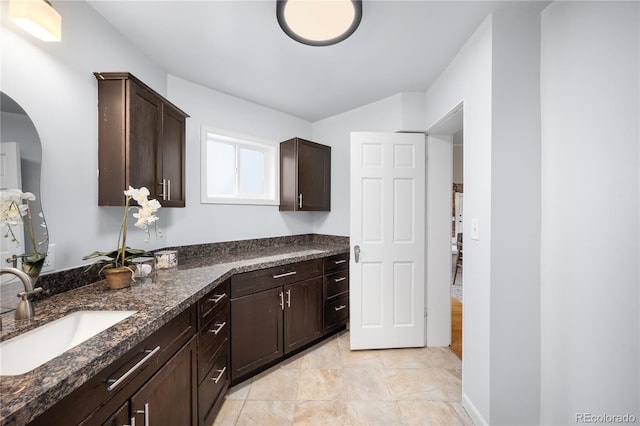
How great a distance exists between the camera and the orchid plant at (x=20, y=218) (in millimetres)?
1082

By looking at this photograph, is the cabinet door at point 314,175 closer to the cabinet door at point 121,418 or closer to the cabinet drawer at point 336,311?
the cabinet drawer at point 336,311

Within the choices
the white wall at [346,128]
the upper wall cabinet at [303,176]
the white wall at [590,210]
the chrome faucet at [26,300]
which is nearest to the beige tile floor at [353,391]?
the white wall at [590,210]

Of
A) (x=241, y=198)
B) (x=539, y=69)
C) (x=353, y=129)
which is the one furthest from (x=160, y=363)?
(x=353, y=129)

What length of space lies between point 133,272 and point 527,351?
2.34m

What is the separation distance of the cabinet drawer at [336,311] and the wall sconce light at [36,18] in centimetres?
264

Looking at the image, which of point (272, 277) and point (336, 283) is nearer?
point (272, 277)

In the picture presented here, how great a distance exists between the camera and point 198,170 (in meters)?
2.43

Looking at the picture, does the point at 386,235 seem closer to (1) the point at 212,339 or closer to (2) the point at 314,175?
(2) the point at 314,175

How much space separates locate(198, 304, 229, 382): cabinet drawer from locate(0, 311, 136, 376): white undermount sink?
0.49 m

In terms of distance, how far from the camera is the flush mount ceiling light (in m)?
1.36

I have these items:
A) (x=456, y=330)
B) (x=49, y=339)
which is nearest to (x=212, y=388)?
(x=49, y=339)

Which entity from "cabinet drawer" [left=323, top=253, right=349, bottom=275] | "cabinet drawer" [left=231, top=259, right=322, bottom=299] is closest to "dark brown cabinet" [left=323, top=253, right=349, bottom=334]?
"cabinet drawer" [left=323, top=253, right=349, bottom=275]

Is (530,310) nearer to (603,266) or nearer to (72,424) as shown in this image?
(603,266)

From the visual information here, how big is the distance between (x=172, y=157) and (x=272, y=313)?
148 cm
